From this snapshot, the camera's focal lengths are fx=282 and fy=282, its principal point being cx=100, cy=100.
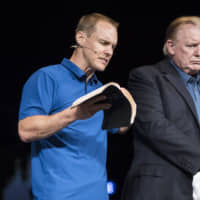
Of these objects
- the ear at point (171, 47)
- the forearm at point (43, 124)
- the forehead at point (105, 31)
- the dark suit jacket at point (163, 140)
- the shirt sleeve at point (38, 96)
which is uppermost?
the forehead at point (105, 31)

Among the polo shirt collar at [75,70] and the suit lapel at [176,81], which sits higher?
the polo shirt collar at [75,70]

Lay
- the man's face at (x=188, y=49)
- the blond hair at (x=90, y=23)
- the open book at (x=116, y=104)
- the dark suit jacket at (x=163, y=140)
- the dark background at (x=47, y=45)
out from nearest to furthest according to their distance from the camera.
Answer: the open book at (x=116, y=104), the dark suit jacket at (x=163, y=140), the blond hair at (x=90, y=23), the man's face at (x=188, y=49), the dark background at (x=47, y=45)

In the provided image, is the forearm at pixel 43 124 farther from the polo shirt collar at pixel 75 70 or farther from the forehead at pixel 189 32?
the forehead at pixel 189 32

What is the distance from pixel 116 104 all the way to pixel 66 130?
0.90ft

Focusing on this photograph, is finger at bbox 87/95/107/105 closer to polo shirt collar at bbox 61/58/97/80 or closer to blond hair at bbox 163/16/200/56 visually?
polo shirt collar at bbox 61/58/97/80

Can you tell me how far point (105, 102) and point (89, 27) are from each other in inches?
19.7

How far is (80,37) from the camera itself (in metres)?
1.28

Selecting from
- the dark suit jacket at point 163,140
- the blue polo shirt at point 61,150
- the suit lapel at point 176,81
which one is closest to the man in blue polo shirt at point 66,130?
the blue polo shirt at point 61,150

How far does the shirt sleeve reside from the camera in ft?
3.33

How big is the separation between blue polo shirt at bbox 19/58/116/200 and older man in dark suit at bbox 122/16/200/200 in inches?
7.3

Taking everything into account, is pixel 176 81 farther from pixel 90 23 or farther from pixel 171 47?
pixel 90 23

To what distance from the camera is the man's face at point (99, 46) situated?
1196 mm

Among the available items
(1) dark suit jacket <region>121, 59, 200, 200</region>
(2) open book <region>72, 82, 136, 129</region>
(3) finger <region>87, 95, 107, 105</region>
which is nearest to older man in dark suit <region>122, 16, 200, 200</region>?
(1) dark suit jacket <region>121, 59, 200, 200</region>

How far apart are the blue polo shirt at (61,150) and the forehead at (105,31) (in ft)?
0.76
